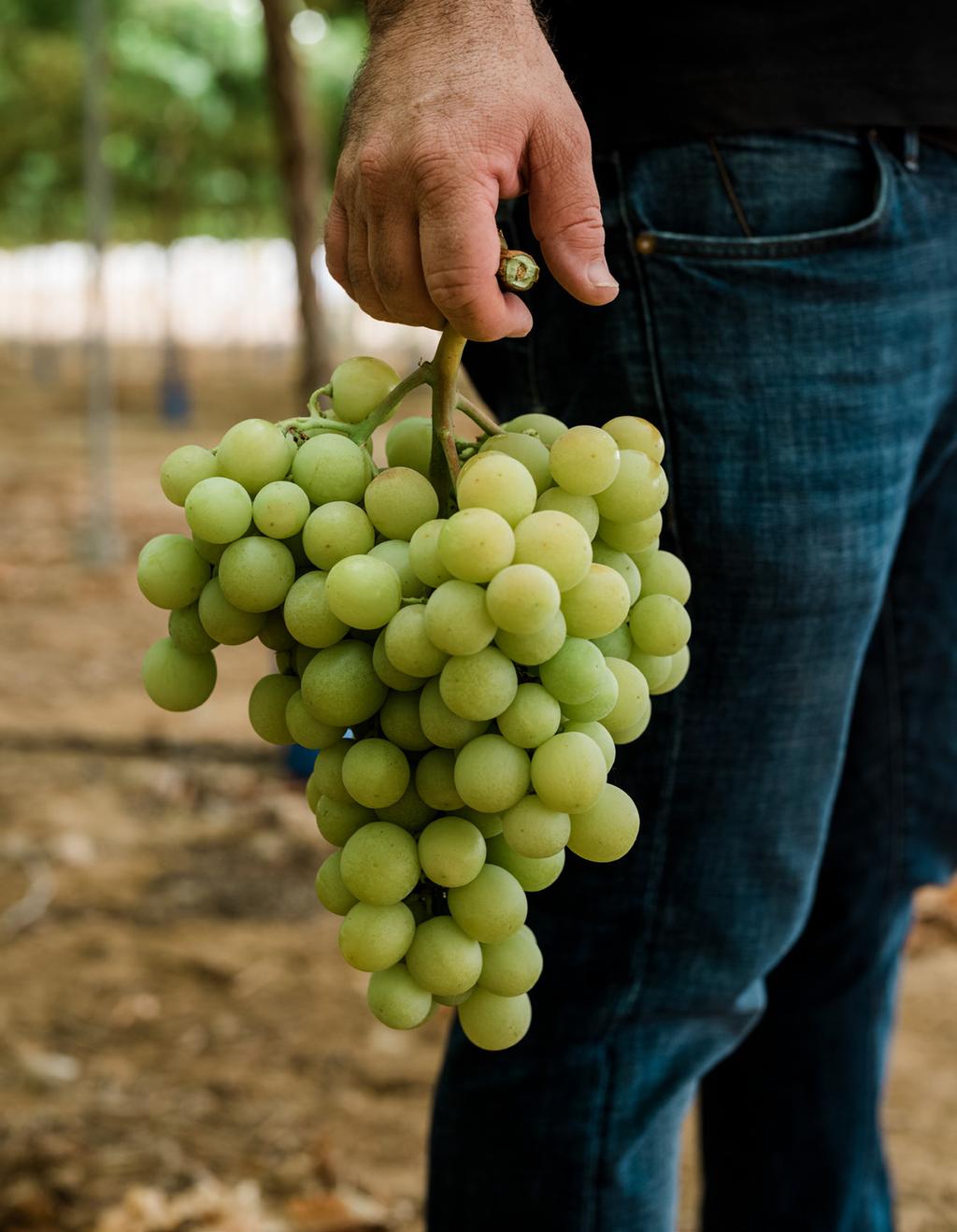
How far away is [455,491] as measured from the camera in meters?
0.87

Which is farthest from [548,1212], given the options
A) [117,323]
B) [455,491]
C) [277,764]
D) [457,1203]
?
[117,323]

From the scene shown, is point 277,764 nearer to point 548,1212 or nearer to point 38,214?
point 548,1212

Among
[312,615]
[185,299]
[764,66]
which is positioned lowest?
[312,615]

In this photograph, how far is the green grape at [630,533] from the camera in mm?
887

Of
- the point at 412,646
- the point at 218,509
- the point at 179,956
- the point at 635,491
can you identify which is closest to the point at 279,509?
the point at 218,509

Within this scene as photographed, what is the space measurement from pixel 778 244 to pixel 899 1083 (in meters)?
1.94

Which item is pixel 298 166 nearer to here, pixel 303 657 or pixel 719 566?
pixel 719 566

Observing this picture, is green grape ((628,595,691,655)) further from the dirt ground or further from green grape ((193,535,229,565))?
the dirt ground

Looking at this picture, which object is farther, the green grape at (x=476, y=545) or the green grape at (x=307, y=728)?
the green grape at (x=307, y=728)

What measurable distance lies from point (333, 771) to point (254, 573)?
16 cm

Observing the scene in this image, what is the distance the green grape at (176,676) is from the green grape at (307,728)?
0.08m

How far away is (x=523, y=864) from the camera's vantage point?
0.89 m

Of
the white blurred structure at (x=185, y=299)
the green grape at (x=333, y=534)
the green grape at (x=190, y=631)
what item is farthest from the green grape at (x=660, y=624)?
the white blurred structure at (x=185, y=299)

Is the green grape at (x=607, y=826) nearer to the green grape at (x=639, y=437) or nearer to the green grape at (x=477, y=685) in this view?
the green grape at (x=477, y=685)
